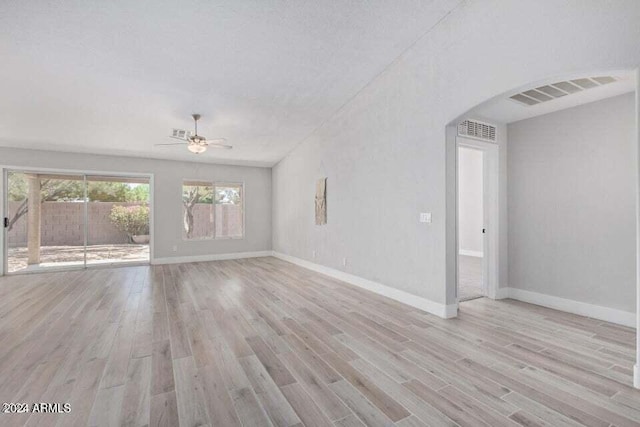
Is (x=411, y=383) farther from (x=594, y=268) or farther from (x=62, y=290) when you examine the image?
(x=62, y=290)

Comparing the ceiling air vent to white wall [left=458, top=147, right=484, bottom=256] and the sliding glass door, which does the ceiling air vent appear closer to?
white wall [left=458, top=147, right=484, bottom=256]

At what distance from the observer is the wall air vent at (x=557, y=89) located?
3.06 meters

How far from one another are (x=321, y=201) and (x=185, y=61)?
3380 mm

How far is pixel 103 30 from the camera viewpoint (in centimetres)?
302

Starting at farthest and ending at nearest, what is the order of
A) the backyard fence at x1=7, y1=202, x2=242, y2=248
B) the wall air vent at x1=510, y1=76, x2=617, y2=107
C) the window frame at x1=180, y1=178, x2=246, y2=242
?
the window frame at x1=180, y1=178, x2=246, y2=242 → the backyard fence at x1=7, y1=202, x2=242, y2=248 → the wall air vent at x1=510, y1=76, x2=617, y2=107

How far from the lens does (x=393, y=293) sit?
4.18 m

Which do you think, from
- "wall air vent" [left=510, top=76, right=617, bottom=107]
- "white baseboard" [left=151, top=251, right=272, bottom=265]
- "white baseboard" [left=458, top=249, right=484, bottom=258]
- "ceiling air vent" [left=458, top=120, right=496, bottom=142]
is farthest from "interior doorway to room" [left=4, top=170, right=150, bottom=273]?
"white baseboard" [left=458, top=249, right=484, bottom=258]

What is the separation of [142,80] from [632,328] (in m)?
6.59

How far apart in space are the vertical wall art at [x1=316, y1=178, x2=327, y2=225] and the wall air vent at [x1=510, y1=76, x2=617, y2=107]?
3.45 metres

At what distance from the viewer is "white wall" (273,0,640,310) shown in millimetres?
2326

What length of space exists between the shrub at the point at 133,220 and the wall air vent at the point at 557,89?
26.2 feet

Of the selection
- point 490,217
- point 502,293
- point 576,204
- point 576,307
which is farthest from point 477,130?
point 576,307

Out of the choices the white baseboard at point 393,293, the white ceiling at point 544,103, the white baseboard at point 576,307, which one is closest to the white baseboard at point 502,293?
the white baseboard at point 576,307

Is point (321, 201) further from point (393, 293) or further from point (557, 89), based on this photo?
point (557, 89)
